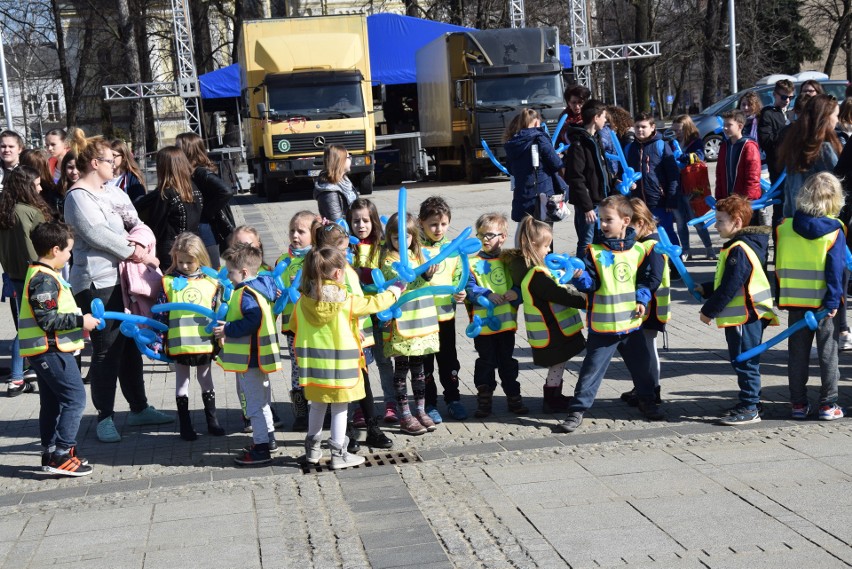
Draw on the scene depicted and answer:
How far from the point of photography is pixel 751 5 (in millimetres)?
47250

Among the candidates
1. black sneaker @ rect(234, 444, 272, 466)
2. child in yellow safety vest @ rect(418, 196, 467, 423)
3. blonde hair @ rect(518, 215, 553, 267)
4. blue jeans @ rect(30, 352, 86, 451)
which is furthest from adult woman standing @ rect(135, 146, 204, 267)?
blonde hair @ rect(518, 215, 553, 267)

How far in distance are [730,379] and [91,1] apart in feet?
121

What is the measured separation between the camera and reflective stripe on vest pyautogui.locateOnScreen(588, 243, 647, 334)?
6.36 metres

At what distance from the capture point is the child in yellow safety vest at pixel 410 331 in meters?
6.39

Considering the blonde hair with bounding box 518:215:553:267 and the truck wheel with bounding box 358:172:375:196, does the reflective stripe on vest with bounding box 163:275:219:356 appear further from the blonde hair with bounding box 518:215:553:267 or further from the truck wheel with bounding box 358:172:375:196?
the truck wheel with bounding box 358:172:375:196

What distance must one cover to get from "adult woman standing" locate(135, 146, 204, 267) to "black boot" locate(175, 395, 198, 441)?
4.63ft

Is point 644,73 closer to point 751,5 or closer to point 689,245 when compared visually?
point 751,5

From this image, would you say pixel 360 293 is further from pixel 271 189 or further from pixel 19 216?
pixel 271 189

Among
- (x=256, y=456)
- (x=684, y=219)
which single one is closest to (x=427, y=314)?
(x=256, y=456)

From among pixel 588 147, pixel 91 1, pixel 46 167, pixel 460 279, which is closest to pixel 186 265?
pixel 460 279

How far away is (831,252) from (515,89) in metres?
18.0

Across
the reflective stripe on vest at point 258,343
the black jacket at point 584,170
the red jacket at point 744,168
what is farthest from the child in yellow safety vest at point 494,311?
the red jacket at point 744,168

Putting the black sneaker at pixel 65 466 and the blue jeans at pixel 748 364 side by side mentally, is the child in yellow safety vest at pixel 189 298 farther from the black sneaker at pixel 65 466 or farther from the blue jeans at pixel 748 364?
the blue jeans at pixel 748 364

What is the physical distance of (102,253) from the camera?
682cm
